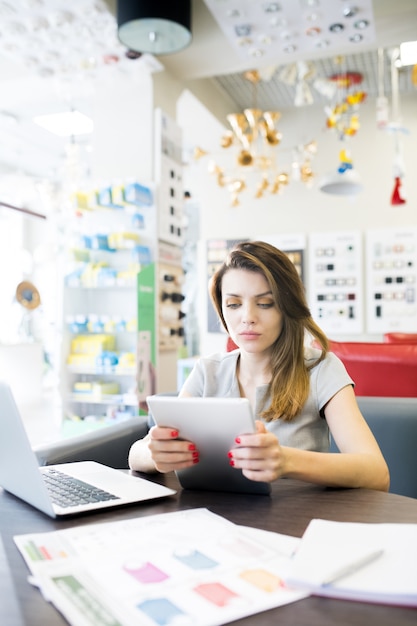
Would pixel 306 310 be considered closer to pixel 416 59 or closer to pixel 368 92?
pixel 416 59

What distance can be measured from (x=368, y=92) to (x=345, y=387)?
6415 millimetres

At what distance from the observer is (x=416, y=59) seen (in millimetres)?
4977

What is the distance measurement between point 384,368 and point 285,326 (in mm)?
895

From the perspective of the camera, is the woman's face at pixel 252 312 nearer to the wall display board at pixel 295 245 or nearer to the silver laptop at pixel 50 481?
the silver laptop at pixel 50 481

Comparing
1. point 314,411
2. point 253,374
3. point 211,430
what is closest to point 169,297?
point 253,374

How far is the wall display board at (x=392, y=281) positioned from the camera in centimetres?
686

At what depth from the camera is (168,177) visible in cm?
504

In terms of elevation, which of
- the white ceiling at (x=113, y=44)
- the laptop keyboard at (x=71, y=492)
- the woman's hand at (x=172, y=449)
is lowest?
the laptop keyboard at (x=71, y=492)

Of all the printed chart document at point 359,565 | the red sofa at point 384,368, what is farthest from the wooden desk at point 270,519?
the red sofa at point 384,368

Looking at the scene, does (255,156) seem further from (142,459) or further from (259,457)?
(259,457)

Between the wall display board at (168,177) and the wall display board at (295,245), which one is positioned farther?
the wall display board at (295,245)

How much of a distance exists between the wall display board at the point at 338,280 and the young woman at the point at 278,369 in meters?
5.60

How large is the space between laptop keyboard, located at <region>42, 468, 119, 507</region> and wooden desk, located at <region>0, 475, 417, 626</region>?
5cm

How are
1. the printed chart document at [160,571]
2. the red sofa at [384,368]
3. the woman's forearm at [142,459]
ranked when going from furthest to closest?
the red sofa at [384,368]
the woman's forearm at [142,459]
the printed chart document at [160,571]
